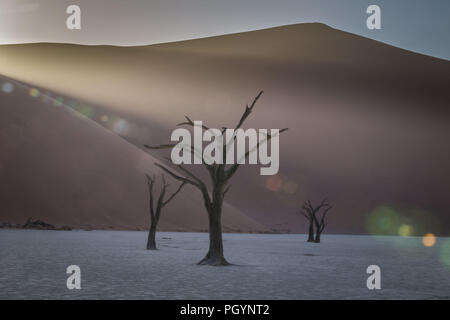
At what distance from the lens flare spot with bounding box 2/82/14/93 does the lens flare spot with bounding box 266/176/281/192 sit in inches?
1438

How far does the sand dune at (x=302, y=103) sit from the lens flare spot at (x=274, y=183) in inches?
9.0

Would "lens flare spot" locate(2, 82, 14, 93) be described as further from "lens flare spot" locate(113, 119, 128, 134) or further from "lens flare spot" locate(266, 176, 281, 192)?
"lens flare spot" locate(266, 176, 281, 192)

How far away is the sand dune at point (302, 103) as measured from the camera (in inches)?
3460

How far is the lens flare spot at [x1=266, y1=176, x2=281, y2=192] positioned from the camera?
8838 cm

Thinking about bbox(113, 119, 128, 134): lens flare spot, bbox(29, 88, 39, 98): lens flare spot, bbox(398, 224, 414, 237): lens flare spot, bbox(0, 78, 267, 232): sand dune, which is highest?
bbox(29, 88, 39, 98): lens flare spot

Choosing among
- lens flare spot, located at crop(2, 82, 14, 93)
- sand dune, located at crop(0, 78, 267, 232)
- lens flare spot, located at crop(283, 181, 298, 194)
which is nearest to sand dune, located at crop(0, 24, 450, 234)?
lens flare spot, located at crop(283, 181, 298, 194)

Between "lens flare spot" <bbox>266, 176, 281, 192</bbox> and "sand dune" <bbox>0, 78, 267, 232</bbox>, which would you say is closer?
"sand dune" <bbox>0, 78, 267, 232</bbox>

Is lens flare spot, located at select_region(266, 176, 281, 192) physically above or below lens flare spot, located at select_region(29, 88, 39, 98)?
below

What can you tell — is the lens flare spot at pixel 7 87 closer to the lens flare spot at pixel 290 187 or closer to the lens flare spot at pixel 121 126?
the lens flare spot at pixel 121 126

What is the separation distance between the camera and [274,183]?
89.1m

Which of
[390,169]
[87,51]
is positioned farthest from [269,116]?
[87,51]

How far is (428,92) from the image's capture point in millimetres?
101188

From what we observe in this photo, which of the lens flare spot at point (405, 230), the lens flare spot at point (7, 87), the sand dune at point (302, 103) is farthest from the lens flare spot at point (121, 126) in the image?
the lens flare spot at point (405, 230)

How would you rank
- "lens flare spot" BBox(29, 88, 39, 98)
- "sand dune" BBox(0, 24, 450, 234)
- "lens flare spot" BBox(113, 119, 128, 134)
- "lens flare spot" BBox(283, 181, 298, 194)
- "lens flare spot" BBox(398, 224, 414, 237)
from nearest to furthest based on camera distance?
1. "lens flare spot" BBox(29, 88, 39, 98)
2. "lens flare spot" BBox(398, 224, 414, 237)
3. "sand dune" BBox(0, 24, 450, 234)
4. "lens flare spot" BBox(283, 181, 298, 194)
5. "lens flare spot" BBox(113, 119, 128, 134)
